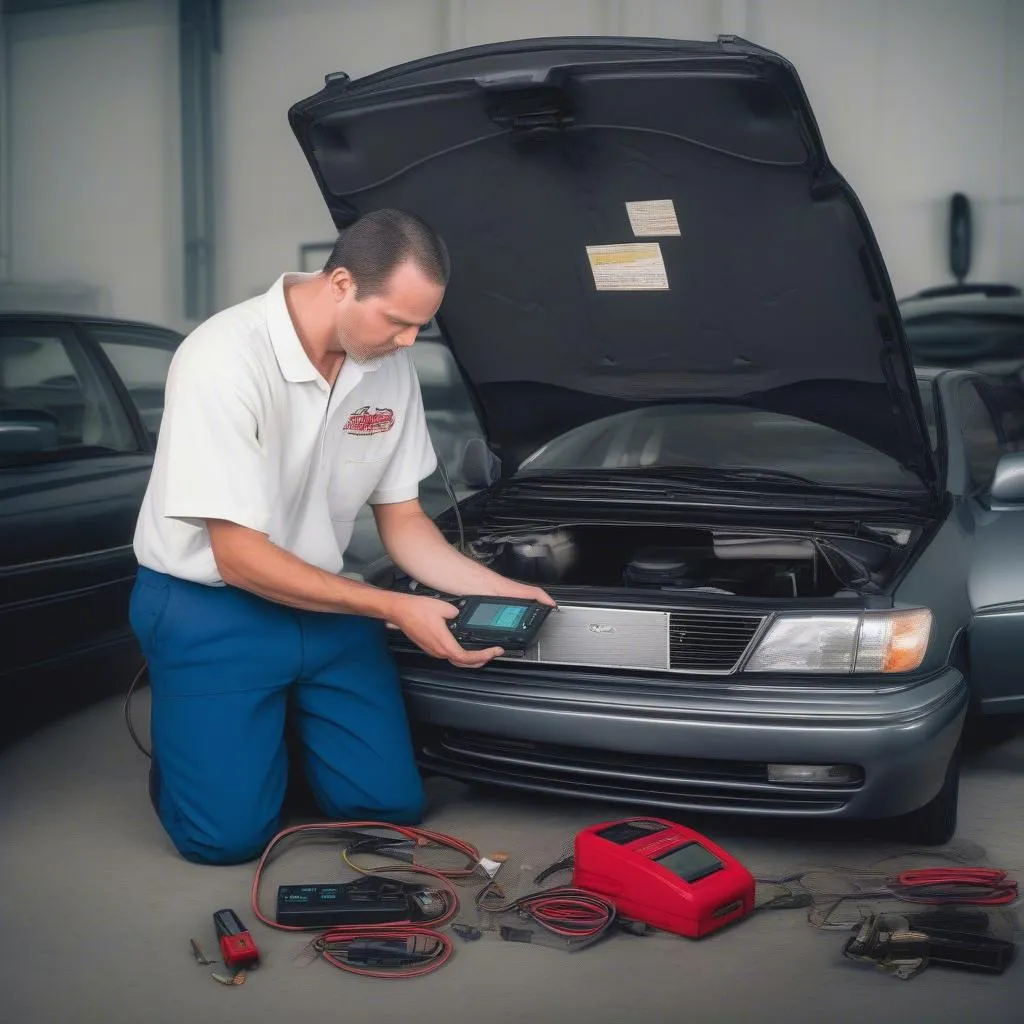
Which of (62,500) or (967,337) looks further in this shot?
(967,337)

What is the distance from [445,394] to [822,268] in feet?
13.4

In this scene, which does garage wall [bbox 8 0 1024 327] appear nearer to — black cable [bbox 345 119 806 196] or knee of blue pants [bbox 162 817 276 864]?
black cable [bbox 345 119 806 196]

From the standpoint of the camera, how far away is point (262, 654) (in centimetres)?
271

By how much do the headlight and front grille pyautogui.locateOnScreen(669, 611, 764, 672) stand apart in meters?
0.04

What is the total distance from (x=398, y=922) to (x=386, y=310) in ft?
3.85

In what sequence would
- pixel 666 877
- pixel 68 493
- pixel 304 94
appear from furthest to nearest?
1. pixel 304 94
2. pixel 68 493
3. pixel 666 877

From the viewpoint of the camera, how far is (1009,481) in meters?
3.01

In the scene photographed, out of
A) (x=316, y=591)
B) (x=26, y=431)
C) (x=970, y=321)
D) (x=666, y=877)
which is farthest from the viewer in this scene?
(x=970, y=321)

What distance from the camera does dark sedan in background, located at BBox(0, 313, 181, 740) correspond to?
341 centimetres

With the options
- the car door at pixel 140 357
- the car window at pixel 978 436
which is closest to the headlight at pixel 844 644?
the car window at pixel 978 436

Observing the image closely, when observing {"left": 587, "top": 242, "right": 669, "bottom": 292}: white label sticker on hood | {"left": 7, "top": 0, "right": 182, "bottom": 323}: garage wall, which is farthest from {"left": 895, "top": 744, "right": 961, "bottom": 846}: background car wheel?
{"left": 7, "top": 0, "right": 182, "bottom": 323}: garage wall

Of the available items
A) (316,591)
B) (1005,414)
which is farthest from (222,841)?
(1005,414)

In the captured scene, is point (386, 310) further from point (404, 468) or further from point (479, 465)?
point (479, 465)

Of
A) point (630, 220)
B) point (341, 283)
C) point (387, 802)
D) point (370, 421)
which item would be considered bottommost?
point (387, 802)
